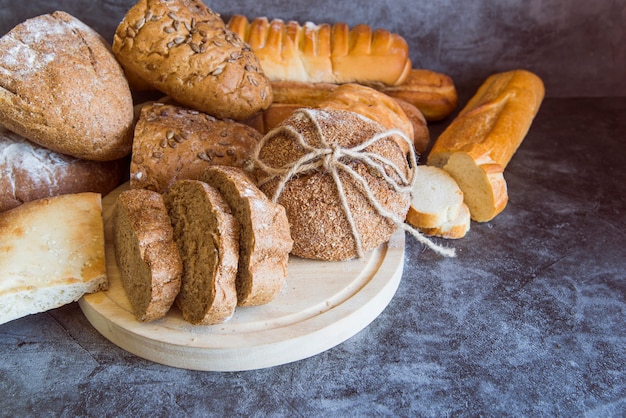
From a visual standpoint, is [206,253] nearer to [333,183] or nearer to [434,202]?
[333,183]

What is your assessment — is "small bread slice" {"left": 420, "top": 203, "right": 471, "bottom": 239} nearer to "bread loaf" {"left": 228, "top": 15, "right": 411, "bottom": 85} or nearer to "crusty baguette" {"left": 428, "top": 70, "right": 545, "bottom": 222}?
"crusty baguette" {"left": 428, "top": 70, "right": 545, "bottom": 222}

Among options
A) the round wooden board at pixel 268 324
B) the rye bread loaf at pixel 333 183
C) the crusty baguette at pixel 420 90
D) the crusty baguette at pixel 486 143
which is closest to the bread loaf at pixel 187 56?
the rye bread loaf at pixel 333 183

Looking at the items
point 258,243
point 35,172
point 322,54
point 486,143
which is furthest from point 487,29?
point 35,172

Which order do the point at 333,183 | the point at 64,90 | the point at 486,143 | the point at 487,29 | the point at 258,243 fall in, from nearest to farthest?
the point at 258,243, the point at 333,183, the point at 64,90, the point at 486,143, the point at 487,29

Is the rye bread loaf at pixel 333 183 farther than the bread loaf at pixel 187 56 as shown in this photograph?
No

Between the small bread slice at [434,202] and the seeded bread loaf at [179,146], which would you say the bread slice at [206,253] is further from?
the small bread slice at [434,202]

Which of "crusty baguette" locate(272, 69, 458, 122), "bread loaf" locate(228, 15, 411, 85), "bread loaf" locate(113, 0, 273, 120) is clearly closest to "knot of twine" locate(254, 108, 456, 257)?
"bread loaf" locate(113, 0, 273, 120)
